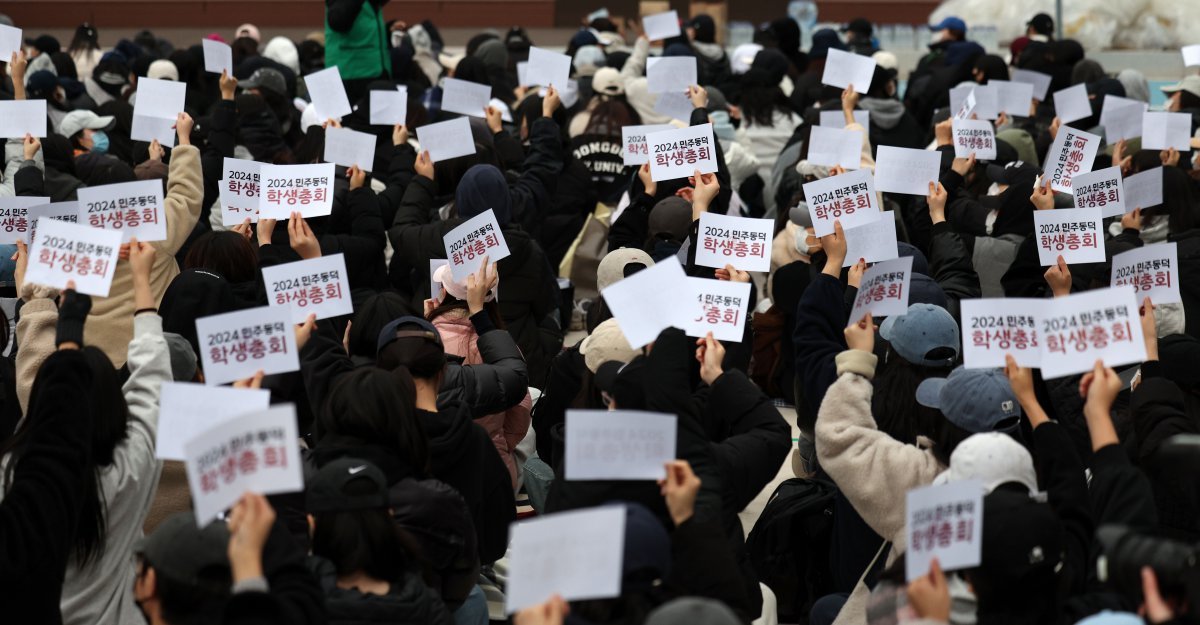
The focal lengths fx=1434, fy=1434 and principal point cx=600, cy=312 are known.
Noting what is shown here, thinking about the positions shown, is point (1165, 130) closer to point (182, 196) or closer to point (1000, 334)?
point (1000, 334)

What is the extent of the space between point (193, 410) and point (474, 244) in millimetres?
2335

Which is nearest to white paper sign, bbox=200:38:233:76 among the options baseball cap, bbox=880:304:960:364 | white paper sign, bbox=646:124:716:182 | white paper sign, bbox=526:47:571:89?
white paper sign, bbox=526:47:571:89

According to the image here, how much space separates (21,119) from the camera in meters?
7.29

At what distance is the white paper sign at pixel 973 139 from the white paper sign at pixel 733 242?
2429mm

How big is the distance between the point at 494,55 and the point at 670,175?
6689 millimetres

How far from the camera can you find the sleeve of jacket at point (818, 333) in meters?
4.82

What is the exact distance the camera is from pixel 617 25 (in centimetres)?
1853

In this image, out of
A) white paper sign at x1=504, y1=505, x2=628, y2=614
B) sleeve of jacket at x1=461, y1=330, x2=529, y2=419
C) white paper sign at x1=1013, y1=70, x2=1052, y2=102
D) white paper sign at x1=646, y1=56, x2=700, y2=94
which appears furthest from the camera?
white paper sign at x1=1013, y1=70, x2=1052, y2=102

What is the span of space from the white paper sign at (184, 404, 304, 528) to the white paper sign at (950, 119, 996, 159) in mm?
5386

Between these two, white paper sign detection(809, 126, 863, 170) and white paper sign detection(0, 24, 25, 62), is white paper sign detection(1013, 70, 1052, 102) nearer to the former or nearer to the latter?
white paper sign detection(809, 126, 863, 170)

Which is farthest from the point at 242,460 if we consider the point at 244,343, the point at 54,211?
the point at 54,211

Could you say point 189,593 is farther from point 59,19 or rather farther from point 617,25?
point 59,19

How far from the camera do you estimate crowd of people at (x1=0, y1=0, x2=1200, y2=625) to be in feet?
10.9

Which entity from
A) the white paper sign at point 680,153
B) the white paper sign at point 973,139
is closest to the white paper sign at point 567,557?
the white paper sign at point 680,153
